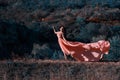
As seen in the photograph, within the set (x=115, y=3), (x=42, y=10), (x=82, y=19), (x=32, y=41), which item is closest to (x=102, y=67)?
(x=32, y=41)

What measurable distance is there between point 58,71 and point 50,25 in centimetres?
1791

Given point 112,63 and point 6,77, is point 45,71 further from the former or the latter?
point 112,63

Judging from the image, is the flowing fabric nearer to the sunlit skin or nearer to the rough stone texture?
the sunlit skin

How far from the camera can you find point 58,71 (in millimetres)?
12086

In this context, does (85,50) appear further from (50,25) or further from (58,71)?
(50,25)

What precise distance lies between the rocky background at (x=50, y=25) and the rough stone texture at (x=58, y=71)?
190cm

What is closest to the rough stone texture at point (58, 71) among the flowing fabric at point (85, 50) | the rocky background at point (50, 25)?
the flowing fabric at point (85, 50)

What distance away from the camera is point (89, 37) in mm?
26031

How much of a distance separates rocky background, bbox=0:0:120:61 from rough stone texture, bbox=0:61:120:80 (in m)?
1.90

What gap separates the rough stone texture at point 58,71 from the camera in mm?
11797

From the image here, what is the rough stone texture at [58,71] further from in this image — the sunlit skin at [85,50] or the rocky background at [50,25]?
the rocky background at [50,25]

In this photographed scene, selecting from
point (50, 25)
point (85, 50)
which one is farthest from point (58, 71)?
point (50, 25)

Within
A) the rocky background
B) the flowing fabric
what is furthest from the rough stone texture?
the rocky background

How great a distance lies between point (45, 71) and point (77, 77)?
80cm
